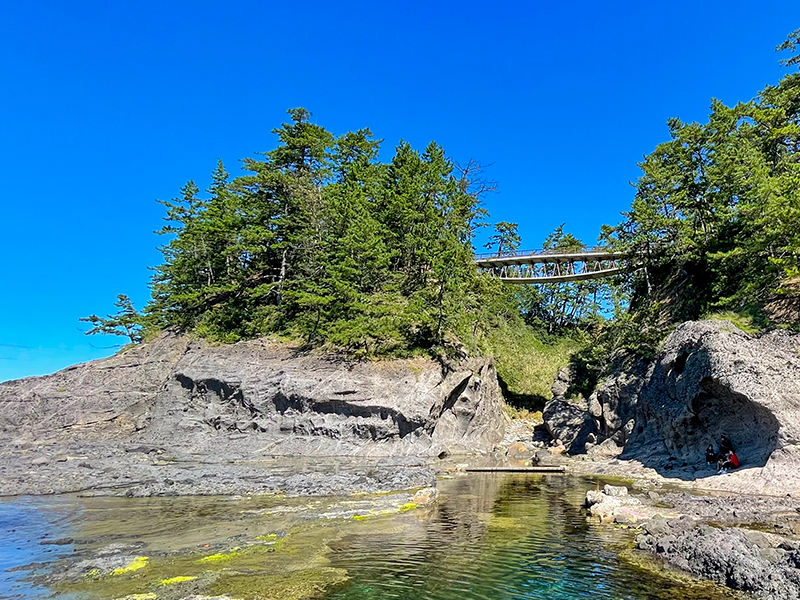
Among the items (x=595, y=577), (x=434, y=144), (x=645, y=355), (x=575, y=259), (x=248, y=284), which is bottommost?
(x=595, y=577)

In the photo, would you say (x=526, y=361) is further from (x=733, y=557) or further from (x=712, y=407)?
(x=733, y=557)

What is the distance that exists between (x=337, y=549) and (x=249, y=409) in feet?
74.9

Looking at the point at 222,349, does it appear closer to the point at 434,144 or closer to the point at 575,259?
the point at 434,144

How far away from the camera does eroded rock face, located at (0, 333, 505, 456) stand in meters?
30.7

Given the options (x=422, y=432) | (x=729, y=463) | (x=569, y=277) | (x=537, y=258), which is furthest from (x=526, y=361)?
(x=729, y=463)

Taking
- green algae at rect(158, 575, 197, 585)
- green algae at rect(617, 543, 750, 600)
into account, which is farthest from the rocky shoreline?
green algae at rect(158, 575, 197, 585)

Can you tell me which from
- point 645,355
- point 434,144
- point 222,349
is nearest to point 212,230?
point 222,349

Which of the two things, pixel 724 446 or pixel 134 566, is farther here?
pixel 724 446

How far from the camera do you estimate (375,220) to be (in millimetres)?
41094

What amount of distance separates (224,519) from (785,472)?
65.2 feet

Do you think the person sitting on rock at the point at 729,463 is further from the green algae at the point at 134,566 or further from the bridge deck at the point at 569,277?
the bridge deck at the point at 569,277

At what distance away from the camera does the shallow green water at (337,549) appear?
899 cm

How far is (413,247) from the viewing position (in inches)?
1613

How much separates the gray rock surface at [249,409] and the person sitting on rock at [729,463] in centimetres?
1619
